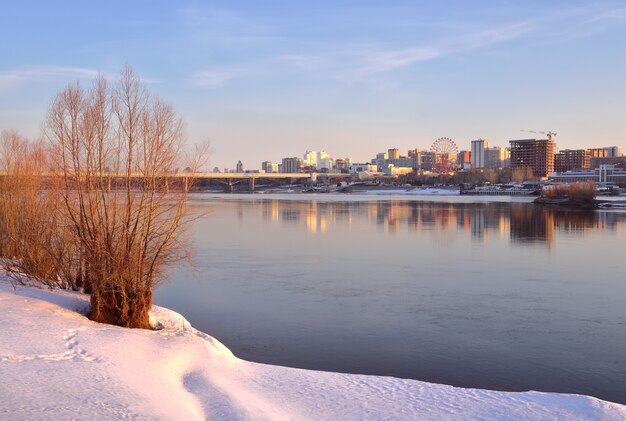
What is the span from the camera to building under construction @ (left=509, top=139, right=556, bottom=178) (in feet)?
571

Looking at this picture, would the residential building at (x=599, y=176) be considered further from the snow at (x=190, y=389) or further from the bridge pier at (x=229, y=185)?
the snow at (x=190, y=389)

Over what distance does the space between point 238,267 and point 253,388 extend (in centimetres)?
986

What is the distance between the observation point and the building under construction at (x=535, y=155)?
17400 centimetres

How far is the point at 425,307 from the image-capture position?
38.2 feet

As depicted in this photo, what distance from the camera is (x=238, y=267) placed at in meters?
16.7

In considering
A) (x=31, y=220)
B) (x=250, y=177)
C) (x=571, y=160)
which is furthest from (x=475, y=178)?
(x=31, y=220)

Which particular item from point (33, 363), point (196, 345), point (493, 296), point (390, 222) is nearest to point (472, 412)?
point (196, 345)

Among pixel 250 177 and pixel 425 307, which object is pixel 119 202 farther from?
pixel 250 177

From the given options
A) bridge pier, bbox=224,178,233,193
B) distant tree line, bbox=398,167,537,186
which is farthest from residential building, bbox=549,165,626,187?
bridge pier, bbox=224,178,233,193

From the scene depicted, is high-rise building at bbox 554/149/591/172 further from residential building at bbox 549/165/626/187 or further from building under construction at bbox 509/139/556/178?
residential building at bbox 549/165/626/187

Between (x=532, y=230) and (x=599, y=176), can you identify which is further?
(x=599, y=176)

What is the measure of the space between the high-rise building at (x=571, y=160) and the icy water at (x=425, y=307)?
184m

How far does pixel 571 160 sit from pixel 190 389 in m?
208

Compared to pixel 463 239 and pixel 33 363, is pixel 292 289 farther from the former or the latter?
pixel 463 239
